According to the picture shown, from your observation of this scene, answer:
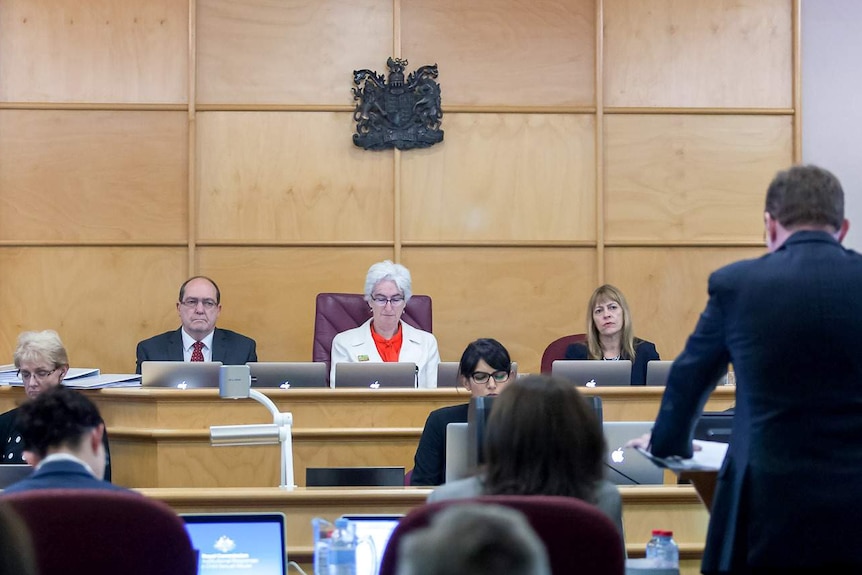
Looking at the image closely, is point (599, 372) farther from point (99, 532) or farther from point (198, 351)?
point (99, 532)

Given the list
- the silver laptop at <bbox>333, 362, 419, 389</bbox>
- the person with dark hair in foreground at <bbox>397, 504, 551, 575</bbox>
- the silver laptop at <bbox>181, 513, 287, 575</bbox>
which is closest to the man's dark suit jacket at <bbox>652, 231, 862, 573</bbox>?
the silver laptop at <bbox>181, 513, 287, 575</bbox>

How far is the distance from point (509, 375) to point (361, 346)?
1494mm

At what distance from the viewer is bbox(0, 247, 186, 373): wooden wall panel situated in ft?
20.8

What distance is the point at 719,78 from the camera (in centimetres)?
654

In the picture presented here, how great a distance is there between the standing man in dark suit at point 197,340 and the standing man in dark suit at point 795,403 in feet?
11.7

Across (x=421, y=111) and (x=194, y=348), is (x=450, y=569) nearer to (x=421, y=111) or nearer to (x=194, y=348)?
(x=194, y=348)

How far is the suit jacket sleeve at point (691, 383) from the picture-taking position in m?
2.18

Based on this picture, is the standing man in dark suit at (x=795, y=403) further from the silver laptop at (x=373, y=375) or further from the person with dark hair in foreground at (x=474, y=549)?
the silver laptop at (x=373, y=375)

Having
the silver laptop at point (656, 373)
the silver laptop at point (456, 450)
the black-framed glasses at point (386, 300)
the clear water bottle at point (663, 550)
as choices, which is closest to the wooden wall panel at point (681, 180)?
the black-framed glasses at point (386, 300)

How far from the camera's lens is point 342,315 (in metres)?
5.70

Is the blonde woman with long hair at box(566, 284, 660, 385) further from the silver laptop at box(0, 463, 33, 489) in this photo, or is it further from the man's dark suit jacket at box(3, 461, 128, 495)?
the man's dark suit jacket at box(3, 461, 128, 495)

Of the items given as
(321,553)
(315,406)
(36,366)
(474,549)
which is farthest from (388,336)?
(474,549)

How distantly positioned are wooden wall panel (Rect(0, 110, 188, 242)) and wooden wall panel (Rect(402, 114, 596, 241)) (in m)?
1.26

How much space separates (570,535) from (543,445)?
0.96 feet
